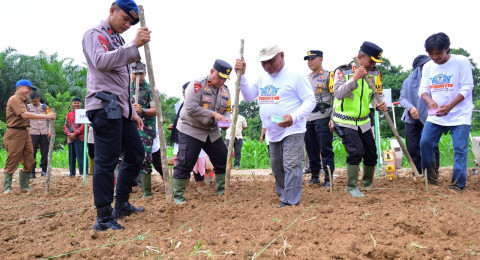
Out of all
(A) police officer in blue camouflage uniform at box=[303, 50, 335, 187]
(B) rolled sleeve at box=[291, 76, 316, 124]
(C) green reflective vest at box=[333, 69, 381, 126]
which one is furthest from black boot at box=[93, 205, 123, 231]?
(A) police officer in blue camouflage uniform at box=[303, 50, 335, 187]

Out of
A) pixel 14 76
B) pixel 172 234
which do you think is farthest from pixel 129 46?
pixel 14 76

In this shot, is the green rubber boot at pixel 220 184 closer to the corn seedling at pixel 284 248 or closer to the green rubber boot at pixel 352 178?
the green rubber boot at pixel 352 178

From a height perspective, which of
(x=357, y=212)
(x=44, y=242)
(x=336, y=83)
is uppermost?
(x=336, y=83)

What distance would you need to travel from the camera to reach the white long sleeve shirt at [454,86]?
5137 millimetres

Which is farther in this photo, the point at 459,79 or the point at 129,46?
the point at 459,79

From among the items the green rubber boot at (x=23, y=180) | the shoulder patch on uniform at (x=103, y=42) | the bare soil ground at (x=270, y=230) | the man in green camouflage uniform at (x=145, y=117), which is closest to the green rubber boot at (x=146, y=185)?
the man in green camouflage uniform at (x=145, y=117)

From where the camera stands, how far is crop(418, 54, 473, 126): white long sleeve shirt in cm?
514

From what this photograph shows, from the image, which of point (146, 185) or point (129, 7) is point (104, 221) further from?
point (146, 185)

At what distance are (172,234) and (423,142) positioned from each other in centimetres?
375

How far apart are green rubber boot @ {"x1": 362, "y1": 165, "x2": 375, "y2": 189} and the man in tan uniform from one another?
5.45 meters

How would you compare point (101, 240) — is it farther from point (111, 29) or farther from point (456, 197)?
point (456, 197)

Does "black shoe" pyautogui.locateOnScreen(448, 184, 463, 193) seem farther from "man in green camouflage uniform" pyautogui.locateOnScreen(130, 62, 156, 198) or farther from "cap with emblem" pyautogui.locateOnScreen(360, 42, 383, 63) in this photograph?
"man in green camouflage uniform" pyautogui.locateOnScreen(130, 62, 156, 198)

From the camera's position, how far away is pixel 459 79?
520 centimetres

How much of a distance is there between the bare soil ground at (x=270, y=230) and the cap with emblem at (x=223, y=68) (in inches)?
59.5
